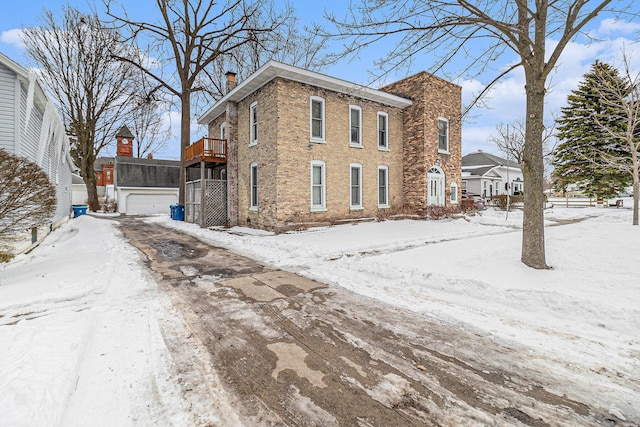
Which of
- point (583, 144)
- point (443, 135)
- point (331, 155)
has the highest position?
point (583, 144)

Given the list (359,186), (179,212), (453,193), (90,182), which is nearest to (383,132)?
(359,186)

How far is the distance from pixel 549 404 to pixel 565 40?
6165mm

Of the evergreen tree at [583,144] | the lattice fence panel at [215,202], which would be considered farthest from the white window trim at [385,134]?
the evergreen tree at [583,144]

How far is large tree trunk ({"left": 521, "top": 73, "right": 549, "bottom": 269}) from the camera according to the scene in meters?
5.56

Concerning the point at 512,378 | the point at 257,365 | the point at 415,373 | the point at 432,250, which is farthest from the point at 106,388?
the point at 432,250

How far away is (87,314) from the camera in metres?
3.96

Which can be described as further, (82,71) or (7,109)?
(82,71)

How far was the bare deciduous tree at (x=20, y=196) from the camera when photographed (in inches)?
235

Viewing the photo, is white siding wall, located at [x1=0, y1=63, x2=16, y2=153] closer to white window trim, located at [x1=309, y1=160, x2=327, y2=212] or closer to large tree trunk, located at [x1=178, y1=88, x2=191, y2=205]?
white window trim, located at [x1=309, y1=160, x2=327, y2=212]

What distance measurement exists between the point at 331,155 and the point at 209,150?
678cm

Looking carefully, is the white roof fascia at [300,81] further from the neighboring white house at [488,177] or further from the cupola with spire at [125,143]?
the cupola with spire at [125,143]

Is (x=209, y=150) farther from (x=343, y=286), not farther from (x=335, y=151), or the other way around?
(x=343, y=286)

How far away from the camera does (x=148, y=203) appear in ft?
100

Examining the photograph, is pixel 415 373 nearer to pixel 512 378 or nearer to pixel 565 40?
pixel 512 378
